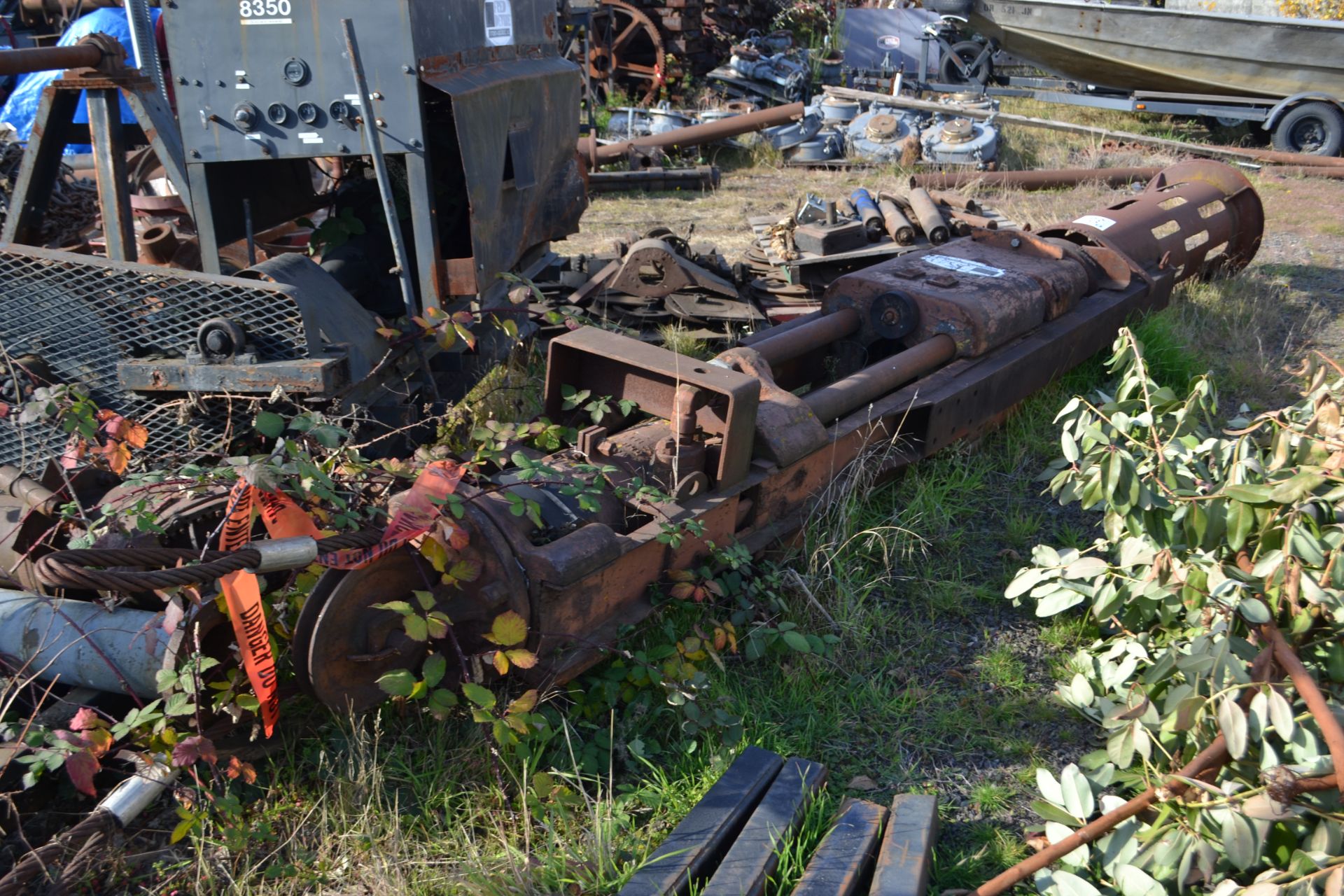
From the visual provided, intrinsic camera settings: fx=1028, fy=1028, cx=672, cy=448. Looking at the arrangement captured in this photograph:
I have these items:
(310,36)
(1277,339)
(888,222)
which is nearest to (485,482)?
(310,36)

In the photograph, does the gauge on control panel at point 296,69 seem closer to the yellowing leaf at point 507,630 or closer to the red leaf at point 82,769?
the yellowing leaf at point 507,630

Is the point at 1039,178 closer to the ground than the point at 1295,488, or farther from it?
closer to the ground

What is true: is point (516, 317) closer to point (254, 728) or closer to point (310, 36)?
point (310, 36)

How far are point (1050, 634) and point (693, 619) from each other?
1199 mm

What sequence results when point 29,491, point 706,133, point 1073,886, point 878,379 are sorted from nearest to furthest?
point 1073,886 < point 29,491 < point 878,379 < point 706,133

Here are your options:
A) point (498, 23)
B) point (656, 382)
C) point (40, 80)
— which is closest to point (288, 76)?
point (498, 23)

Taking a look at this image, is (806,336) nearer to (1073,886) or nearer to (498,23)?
(498,23)

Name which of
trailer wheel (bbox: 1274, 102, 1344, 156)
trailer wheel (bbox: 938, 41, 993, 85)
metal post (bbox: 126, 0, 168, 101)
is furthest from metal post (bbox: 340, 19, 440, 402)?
trailer wheel (bbox: 938, 41, 993, 85)

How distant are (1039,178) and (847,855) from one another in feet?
27.5

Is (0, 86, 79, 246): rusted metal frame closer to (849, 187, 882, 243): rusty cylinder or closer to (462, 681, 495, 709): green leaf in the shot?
(462, 681, 495, 709): green leaf

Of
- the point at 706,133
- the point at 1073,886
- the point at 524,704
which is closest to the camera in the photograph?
the point at 1073,886

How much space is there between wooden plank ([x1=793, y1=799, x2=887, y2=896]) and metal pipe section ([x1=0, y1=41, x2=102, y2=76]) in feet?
10.6

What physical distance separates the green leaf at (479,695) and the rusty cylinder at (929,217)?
4531 mm

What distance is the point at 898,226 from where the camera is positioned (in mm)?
6422
